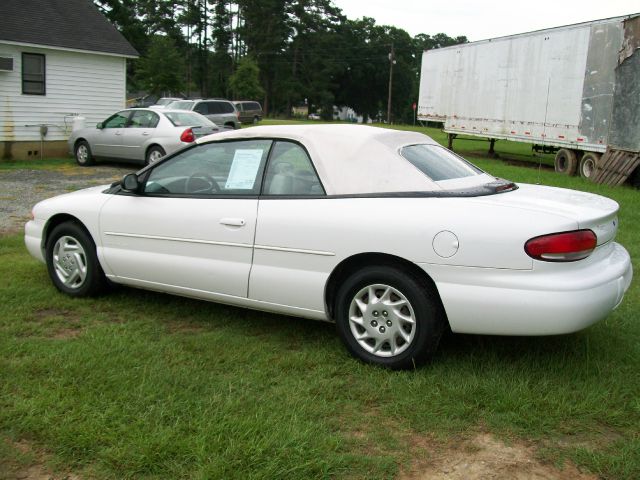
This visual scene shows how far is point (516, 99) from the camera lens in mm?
18891

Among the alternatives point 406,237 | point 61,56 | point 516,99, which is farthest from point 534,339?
point 61,56

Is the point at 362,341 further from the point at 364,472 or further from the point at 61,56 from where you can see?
the point at 61,56

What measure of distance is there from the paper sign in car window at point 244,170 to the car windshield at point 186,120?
36.7ft

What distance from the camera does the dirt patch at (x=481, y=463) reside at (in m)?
2.97

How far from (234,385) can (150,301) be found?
198 cm

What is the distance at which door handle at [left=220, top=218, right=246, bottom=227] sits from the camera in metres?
4.53

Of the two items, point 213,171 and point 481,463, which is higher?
point 213,171

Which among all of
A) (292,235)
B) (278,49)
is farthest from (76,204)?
(278,49)

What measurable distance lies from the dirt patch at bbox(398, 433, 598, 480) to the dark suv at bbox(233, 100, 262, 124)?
43458 mm

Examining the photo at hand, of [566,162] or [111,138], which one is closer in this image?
[111,138]

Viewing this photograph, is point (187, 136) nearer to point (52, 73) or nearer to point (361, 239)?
point (52, 73)

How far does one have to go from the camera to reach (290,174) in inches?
179

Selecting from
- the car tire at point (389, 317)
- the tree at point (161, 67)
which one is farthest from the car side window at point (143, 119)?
the tree at point (161, 67)

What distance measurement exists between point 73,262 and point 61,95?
15.1m
